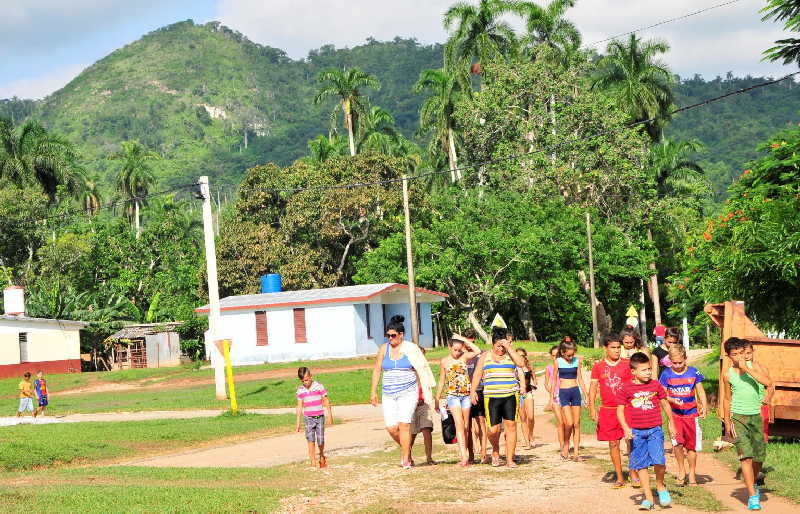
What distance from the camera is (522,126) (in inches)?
2271

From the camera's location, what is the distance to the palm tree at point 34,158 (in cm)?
6775

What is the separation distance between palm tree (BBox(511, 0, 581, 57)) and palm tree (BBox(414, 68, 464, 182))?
5.31 meters

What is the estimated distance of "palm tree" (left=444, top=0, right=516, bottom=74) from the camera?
6300cm

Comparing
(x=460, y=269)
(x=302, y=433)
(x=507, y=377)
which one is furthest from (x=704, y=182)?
(x=507, y=377)

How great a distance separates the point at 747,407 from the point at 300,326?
37.9 metres

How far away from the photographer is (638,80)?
206 ft

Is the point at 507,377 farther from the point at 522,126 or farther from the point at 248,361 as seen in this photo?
the point at 522,126

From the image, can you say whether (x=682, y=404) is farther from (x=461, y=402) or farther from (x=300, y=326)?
(x=300, y=326)

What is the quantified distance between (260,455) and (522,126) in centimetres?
4266

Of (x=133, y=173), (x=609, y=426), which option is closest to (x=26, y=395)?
(x=609, y=426)

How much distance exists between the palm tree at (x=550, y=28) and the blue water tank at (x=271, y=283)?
21885 mm

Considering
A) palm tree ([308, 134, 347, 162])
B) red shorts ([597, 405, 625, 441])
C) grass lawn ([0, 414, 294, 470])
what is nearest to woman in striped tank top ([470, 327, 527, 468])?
red shorts ([597, 405, 625, 441])

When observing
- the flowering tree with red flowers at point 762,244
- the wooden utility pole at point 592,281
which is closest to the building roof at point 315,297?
the wooden utility pole at point 592,281

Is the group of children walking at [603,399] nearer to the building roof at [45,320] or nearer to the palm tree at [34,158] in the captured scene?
the building roof at [45,320]
